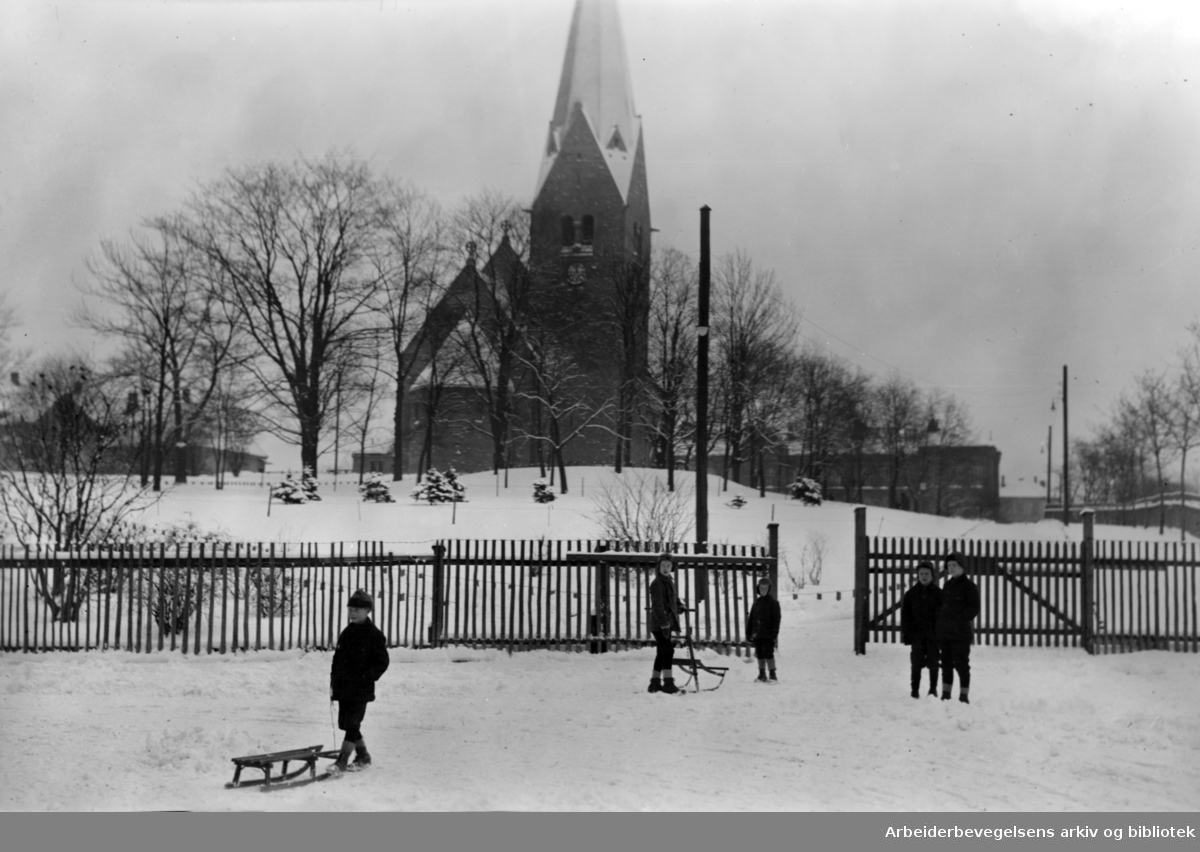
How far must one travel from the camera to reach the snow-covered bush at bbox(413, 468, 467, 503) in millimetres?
32938

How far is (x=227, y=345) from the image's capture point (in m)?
35.6

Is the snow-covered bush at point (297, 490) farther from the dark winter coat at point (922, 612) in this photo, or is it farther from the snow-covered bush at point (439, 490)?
the dark winter coat at point (922, 612)

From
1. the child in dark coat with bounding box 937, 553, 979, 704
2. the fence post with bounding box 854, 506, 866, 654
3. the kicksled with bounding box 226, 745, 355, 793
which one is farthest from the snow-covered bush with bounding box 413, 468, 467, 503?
the kicksled with bounding box 226, 745, 355, 793

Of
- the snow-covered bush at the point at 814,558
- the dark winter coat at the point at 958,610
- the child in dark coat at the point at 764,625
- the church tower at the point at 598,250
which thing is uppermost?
the church tower at the point at 598,250

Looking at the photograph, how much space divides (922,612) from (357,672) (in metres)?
6.10

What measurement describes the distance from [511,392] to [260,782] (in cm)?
3572

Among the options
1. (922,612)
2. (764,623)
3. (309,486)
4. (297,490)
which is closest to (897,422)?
(309,486)

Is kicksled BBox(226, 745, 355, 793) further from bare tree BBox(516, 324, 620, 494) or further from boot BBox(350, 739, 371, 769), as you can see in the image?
bare tree BBox(516, 324, 620, 494)

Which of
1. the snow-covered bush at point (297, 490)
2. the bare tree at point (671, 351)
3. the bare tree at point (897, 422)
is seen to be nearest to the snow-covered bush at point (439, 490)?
the snow-covered bush at point (297, 490)

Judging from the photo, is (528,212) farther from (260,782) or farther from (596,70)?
(260,782)

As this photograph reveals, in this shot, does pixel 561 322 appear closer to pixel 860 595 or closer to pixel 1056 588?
pixel 860 595

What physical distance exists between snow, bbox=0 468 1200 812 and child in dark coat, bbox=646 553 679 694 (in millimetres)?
252

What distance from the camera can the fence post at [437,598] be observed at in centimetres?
1330

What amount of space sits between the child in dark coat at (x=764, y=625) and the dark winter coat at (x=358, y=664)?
16.8 feet
